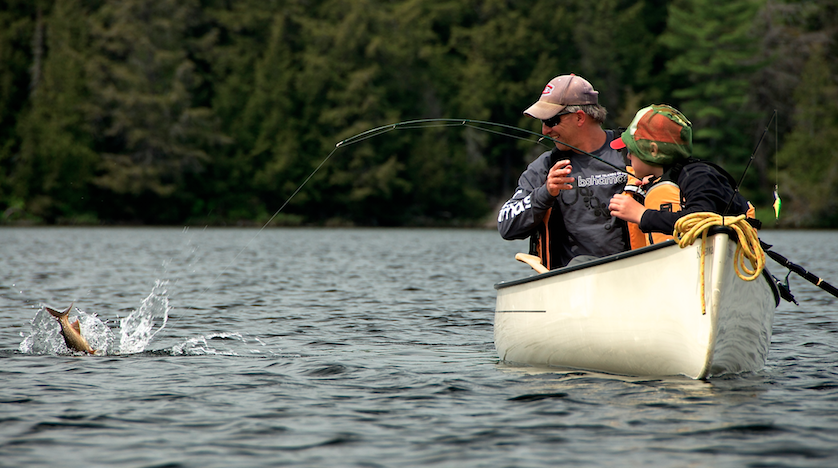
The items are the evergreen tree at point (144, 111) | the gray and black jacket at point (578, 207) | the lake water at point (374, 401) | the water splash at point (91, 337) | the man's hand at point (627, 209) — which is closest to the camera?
the lake water at point (374, 401)

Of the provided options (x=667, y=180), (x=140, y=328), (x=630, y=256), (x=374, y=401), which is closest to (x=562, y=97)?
(x=667, y=180)

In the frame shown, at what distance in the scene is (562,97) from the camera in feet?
20.4

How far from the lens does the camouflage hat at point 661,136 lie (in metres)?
5.67

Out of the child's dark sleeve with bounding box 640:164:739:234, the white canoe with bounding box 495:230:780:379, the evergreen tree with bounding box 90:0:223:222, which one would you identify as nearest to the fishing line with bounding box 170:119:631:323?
the child's dark sleeve with bounding box 640:164:739:234

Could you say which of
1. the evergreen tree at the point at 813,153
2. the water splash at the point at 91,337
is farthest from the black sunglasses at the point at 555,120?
the evergreen tree at the point at 813,153

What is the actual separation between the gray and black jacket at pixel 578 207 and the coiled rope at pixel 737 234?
0.75m

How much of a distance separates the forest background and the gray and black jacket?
138ft

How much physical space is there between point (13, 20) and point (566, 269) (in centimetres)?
5201

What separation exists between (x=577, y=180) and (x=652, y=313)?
3.06 feet

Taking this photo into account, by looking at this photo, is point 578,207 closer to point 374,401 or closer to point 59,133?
point 374,401

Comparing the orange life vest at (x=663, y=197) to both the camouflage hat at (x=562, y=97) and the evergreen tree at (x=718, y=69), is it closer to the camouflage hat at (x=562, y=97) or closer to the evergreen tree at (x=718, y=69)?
the camouflage hat at (x=562, y=97)

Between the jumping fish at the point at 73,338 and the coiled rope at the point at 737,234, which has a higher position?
the coiled rope at the point at 737,234

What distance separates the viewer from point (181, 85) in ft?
164

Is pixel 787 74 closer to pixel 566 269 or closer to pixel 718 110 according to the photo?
pixel 718 110
